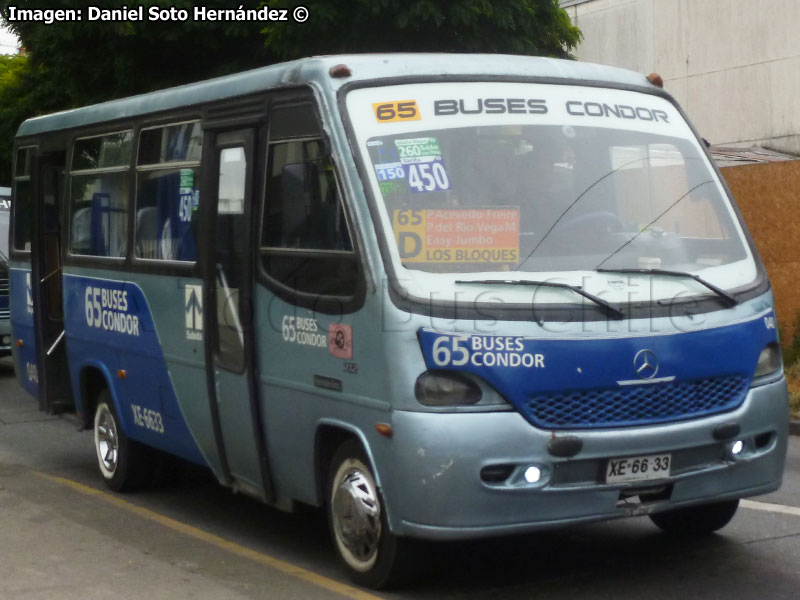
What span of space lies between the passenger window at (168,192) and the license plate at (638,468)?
2.87 m

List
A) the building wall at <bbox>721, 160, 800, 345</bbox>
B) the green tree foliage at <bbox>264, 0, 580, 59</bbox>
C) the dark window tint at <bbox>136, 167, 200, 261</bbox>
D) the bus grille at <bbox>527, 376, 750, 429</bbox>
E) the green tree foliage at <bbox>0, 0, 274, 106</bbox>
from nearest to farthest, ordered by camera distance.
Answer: the bus grille at <bbox>527, 376, 750, 429</bbox>
the dark window tint at <bbox>136, 167, 200, 261</bbox>
the building wall at <bbox>721, 160, 800, 345</bbox>
the green tree foliage at <bbox>264, 0, 580, 59</bbox>
the green tree foliage at <bbox>0, 0, 274, 106</bbox>

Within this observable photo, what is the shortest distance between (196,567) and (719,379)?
266 cm

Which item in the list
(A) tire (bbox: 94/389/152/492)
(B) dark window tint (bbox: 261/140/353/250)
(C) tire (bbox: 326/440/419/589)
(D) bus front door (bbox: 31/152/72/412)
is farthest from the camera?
(D) bus front door (bbox: 31/152/72/412)

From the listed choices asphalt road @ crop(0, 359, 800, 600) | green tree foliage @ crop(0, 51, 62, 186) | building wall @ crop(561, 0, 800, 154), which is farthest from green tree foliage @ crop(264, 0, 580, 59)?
asphalt road @ crop(0, 359, 800, 600)

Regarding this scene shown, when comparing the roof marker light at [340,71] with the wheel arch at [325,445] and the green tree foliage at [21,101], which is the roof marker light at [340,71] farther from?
the green tree foliage at [21,101]

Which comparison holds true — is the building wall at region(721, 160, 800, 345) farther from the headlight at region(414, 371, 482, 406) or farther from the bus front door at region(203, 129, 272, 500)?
the headlight at region(414, 371, 482, 406)

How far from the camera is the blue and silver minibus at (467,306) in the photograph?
18.1 feet

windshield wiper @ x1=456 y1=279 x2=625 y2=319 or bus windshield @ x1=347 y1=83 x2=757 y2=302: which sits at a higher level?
bus windshield @ x1=347 y1=83 x2=757 y2=302

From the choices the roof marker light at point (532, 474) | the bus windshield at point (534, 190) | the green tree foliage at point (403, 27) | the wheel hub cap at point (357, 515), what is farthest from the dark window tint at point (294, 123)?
the green tree foliage at point (403, 27)

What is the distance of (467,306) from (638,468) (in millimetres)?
1007

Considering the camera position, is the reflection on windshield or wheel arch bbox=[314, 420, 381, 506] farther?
wheel arch bbox=[314, 420, 381, 506]

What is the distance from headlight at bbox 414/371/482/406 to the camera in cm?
550

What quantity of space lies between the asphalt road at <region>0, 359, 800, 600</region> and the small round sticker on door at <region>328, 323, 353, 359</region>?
985 mm

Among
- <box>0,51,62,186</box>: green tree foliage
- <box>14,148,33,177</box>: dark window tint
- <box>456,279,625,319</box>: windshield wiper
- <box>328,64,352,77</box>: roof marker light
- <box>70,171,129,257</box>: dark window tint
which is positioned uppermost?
<box>0,51,62,186</box>: green tree foliage
